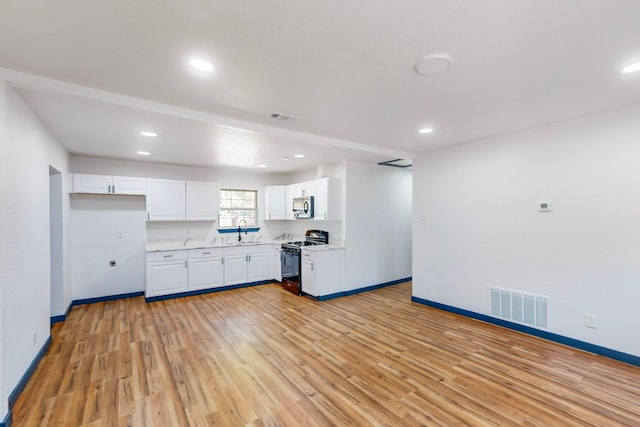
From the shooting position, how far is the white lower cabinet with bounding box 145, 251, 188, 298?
4.99 metres

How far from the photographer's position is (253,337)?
351 centimetres

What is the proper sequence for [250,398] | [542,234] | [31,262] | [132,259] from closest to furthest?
[250,398] < [31,262] < [542,234] < [132,259]

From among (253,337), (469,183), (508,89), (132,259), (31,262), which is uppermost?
(508,89)

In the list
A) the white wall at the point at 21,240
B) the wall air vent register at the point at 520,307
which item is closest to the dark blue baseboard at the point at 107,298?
the white wall at the point at 21,240

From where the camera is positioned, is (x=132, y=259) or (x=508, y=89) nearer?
(x=508, y=89)

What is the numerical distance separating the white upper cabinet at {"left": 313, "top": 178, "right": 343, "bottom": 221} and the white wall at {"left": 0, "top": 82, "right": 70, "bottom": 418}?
3.83m

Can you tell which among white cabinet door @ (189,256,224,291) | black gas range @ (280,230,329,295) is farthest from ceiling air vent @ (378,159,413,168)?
white cabinet door @ (189,256,224,291)

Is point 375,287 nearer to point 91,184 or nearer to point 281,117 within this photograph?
point 281,117

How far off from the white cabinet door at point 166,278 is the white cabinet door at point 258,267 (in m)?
1.27

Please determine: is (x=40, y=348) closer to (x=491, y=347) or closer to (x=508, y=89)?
(x=491, y=347)

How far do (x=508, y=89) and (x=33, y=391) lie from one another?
16.0 feet

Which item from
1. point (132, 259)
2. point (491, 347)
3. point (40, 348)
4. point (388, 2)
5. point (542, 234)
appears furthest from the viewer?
point (132, 259)

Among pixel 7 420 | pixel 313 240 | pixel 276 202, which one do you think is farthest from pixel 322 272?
pixel 7 420

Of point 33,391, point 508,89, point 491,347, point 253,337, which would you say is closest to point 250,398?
point 253,337
